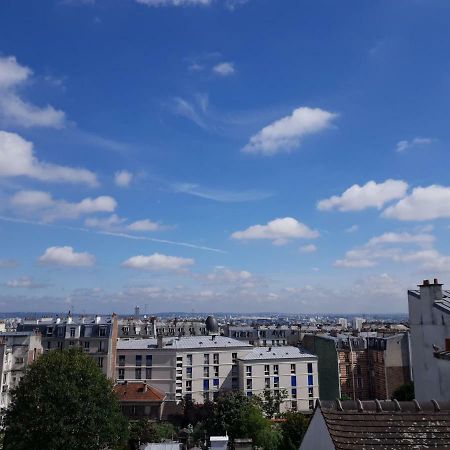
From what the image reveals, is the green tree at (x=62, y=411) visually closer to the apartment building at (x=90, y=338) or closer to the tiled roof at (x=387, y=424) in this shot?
the apartment building at (x=90, y=338)

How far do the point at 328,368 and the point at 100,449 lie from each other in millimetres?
50693

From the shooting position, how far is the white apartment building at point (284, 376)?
73750mm

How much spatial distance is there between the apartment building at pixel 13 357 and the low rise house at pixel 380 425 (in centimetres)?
4898

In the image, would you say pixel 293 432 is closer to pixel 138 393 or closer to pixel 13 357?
pixel 138 393

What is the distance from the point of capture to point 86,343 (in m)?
69.6

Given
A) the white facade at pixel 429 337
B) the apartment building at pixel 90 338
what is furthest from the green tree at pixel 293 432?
the apartment building at pixel 90 338

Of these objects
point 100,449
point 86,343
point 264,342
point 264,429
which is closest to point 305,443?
point 100,449

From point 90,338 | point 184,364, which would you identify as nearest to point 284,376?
point 184,364

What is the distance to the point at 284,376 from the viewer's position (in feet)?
245

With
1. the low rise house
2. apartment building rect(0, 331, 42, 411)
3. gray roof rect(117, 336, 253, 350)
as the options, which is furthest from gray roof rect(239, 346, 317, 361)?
the low rise house

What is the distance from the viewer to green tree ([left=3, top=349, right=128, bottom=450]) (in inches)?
1393

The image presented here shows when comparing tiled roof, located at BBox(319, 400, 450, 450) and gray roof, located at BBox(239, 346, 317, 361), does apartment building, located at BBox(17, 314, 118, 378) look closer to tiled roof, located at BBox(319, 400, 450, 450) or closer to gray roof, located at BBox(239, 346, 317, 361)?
gray roof, located at BBox(239, 346, 317, 361)

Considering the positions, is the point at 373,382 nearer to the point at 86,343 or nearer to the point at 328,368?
the point at 328,368

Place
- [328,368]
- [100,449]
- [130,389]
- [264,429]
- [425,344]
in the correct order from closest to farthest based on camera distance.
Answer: [425,344], [100,449], [264,429], [130,389], [328,368]
